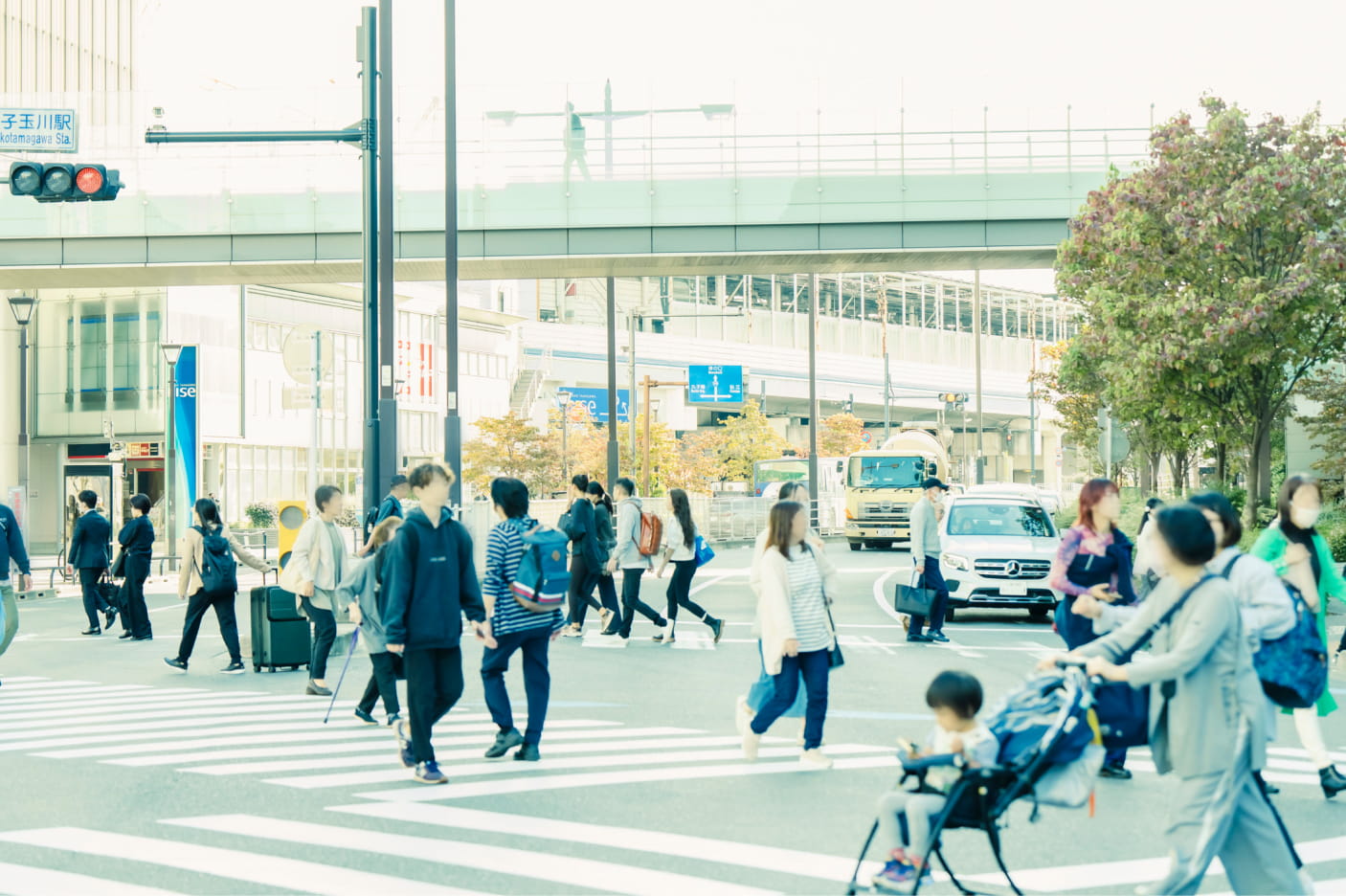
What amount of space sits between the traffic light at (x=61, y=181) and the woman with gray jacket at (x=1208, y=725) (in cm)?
1431

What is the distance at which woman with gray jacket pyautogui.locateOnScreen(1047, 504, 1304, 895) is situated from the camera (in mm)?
5059

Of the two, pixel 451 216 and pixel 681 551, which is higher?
pixel 451 216

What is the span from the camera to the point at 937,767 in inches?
213

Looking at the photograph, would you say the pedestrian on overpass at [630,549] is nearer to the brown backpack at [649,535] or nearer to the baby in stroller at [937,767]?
the brown backpack at [649,535]

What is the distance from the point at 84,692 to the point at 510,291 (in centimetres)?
7295

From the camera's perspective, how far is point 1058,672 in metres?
5.43

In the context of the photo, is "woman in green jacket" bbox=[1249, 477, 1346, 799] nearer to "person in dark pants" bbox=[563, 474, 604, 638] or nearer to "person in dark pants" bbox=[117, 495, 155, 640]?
"person in dark pants" bbox=[563, 474, 604, 638]

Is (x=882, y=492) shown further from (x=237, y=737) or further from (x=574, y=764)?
(x=574, y=764)

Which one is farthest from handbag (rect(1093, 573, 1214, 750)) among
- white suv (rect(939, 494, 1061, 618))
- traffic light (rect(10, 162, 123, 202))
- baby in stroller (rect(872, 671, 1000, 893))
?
traffic light (rect(10, 162, 123, 202))

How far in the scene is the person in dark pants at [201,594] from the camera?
14336 millimetres

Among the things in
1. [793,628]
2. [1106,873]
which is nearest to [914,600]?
[793,628]

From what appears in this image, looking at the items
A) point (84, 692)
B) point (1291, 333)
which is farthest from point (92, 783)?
point (1291, 333)

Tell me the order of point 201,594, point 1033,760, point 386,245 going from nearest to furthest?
1. point 1033,760
2. point 201,594
3. point 386,245

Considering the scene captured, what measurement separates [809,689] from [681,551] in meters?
7.62
